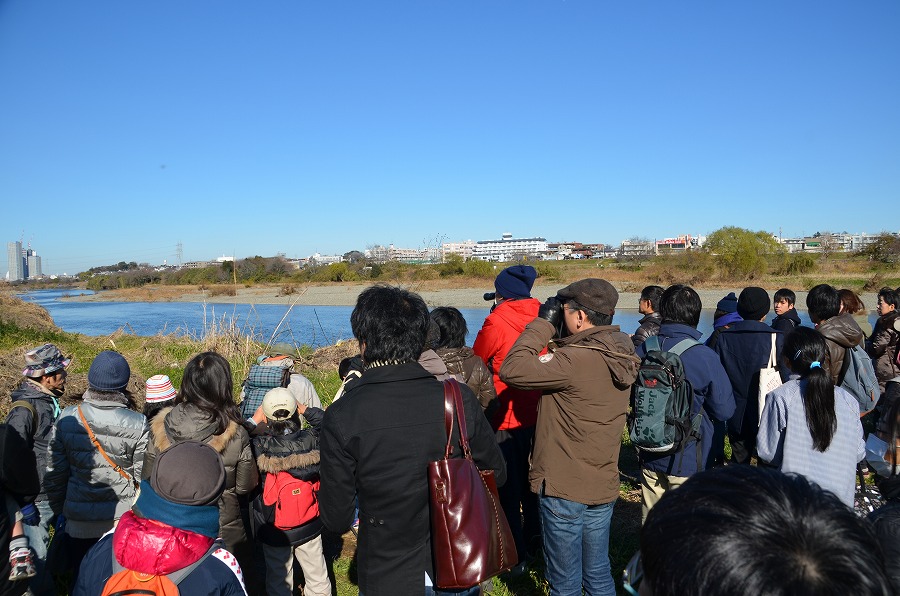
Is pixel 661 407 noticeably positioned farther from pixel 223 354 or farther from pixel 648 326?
pixel 223 354

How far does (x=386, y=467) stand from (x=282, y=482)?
3.99 feet

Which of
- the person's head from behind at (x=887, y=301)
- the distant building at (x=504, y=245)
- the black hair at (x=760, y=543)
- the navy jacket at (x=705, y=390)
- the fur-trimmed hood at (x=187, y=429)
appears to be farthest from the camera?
the distant building at (x=504, y=245)

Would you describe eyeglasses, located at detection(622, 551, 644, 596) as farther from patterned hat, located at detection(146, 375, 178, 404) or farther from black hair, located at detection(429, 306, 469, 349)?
patterned hat, located at detection(146, 375, 178, 404)

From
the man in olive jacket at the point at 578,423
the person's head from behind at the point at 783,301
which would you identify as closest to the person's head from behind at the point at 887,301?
the person's head from behind at the point at 783,301

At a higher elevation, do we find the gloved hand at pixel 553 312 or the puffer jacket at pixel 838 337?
the gloved hand at pixel 553 312

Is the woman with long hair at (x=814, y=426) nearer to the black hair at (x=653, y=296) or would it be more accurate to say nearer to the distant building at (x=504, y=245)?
→ the black hair at (x=653, y=296)

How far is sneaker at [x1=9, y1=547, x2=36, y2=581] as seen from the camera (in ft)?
7.73

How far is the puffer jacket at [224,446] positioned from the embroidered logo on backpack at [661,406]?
6.55 ft

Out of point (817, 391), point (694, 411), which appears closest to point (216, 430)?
point (694, 411)

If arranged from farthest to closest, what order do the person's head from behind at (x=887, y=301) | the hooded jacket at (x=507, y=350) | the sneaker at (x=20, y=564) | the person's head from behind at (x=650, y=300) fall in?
the person's head from behind at (x=887, y=301) < the person's head from behind at (x=650, y=300) < the hooded jacket at (x=507, y=350) < the sneaker at (x=20, y=564)

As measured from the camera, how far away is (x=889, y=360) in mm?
5254

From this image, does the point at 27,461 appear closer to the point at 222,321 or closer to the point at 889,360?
the point at 889,360

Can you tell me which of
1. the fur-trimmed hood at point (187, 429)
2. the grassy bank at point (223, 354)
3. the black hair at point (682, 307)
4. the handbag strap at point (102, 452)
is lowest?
the grassy bank at point (223, 354)

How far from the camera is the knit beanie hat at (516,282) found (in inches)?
149
